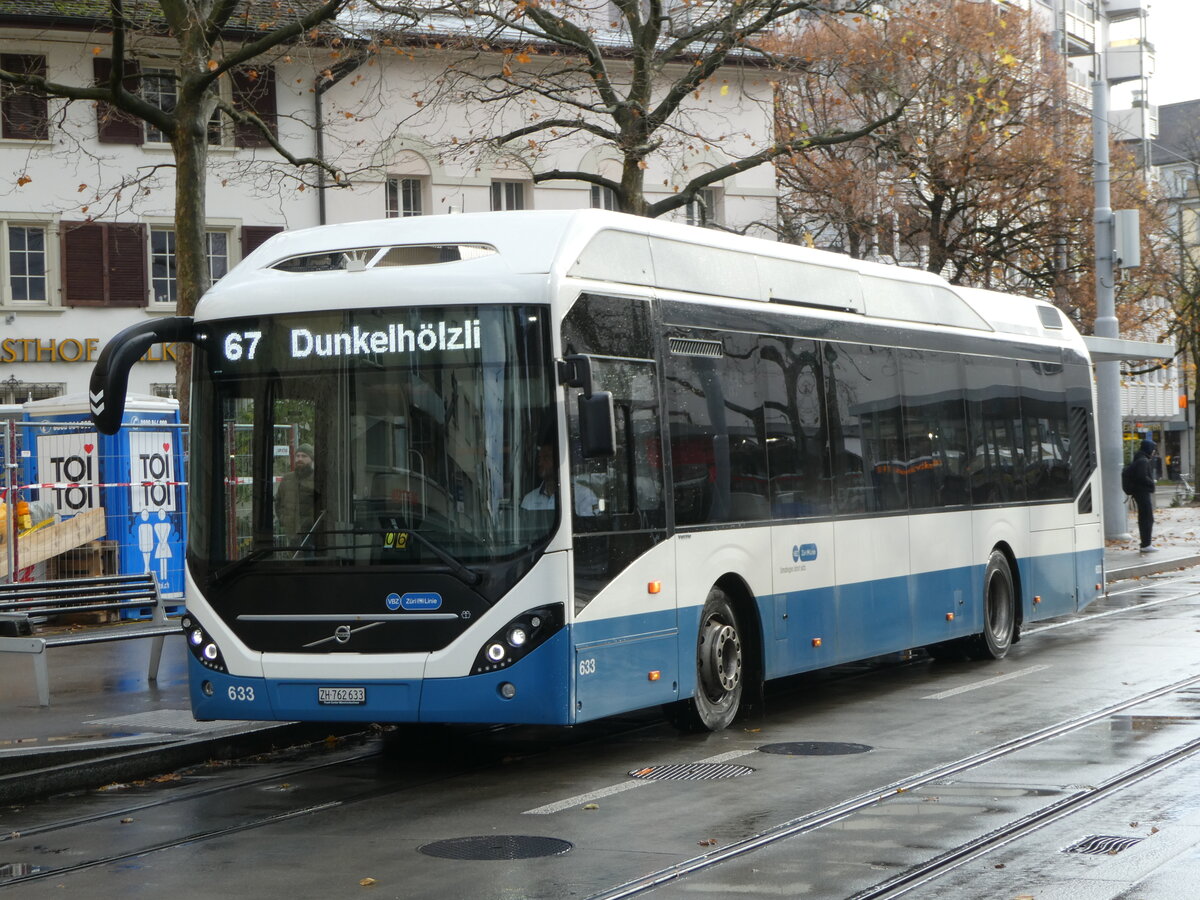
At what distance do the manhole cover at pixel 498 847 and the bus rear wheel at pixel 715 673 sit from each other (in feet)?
10.2

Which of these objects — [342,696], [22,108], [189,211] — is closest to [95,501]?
[189,211]

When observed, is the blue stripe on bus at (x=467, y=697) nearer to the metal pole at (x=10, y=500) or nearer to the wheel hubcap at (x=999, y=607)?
the wheel hubcap at (x=999, y=607)

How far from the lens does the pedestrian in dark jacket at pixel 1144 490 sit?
31.1m

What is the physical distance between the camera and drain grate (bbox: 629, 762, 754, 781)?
31.6 feet

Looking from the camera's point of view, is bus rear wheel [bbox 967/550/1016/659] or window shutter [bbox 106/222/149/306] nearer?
bus rear wheel [bbox 967/550/1016/659]

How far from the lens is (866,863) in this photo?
726 centimetres

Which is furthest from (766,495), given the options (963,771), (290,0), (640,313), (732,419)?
(290,0)

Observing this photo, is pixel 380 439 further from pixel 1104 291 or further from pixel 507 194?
pixel 507 194

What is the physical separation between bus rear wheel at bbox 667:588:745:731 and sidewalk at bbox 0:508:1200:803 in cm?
250

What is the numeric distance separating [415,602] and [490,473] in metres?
0.79

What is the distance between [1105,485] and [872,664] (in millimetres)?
18739

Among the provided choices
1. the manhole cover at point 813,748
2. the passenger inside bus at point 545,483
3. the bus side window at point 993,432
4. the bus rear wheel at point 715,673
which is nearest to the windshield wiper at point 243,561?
the passenger inside bus at point 545,483

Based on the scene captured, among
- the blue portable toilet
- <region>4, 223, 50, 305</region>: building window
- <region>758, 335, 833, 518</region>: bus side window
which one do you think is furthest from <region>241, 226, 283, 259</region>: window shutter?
<region>758, 335, 833, 518</region>: bus side window

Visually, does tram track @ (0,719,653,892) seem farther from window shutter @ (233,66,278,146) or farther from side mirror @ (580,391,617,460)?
window shutter @ (233,66,278,146)
